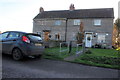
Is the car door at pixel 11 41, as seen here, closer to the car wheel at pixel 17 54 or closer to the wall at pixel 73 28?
the car wheel at pixel 17 54

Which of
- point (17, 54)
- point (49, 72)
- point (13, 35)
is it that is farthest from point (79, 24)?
point (49, 72)

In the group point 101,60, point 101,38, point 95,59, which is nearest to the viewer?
point 101,60

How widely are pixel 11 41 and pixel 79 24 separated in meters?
16.0

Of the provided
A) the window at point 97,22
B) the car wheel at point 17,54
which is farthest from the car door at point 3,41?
the window at point 97,22

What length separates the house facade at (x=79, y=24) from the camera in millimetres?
19375

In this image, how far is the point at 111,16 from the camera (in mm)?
19094

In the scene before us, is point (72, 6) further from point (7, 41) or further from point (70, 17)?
point (7, 41)

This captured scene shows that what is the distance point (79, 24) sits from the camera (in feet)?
68.8

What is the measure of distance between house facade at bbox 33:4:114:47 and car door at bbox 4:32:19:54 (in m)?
11.8

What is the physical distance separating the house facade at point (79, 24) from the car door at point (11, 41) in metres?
11.8

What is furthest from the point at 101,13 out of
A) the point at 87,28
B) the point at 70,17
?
the point at 70,17

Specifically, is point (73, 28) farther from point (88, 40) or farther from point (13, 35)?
point (13, 35)

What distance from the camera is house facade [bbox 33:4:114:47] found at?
19.4 metres

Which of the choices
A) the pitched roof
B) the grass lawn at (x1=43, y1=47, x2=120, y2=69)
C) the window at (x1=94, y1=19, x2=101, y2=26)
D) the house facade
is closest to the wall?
the house facade
